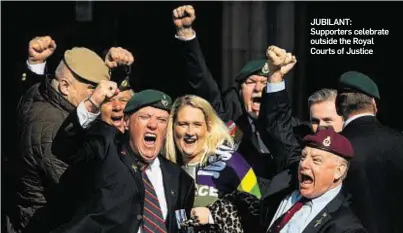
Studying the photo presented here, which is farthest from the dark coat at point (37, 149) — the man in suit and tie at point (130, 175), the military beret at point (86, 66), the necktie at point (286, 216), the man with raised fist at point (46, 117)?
the necktie at point (286, 216)

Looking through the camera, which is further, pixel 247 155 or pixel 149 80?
pixel 149 80

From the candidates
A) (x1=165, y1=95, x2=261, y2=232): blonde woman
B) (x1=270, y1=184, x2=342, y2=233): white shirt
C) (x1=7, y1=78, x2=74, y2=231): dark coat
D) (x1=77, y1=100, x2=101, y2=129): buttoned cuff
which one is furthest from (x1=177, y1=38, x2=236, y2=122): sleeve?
(x1=270, y1=184, x2=342, y2=233): white shirt

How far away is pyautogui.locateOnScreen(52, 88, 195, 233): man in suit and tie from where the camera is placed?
23.1 feet

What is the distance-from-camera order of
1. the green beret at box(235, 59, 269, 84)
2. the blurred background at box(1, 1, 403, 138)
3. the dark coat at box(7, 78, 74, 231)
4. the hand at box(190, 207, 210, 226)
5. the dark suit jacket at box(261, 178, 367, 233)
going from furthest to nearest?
the blurred background at box(1, 1, 403, 138), the green beret at box(235, 59, 269, 84), the dark coat at box(7, 78, 74, 231), the hand at box(190, 207, 210, 226), the dark suit jacket at box(261, 178, 367, 233)

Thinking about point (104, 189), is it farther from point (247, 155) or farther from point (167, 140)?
point (247, 155)

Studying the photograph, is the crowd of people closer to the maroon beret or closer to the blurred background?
the maroon beret

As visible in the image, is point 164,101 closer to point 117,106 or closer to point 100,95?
point 100,95

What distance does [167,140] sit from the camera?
7.77m

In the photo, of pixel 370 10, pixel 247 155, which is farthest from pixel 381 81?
pixel 247 155

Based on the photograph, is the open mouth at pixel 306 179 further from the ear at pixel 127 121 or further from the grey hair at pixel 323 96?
the ear at pixel 127 121

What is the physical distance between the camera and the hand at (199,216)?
7.00 m

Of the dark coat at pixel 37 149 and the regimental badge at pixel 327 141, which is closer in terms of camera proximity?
the regimental badge at pixel 327 141

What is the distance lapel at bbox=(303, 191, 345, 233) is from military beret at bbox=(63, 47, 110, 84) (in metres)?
1.85

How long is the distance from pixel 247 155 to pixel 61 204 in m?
1.40
